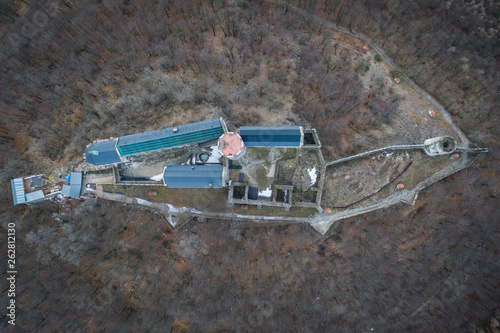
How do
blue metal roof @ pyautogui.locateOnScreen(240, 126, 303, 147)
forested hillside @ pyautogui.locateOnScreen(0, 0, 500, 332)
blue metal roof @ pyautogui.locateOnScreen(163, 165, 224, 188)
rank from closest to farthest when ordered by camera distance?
blue metal roof @ pyautogui.locateOnScreen(163, 165, 224, 188) → blue metal roof @ pyautogui.locateOnScreen(240, 126, 303, 147) → forested hillside @ pyautogui.locateOnScreen(0, 0, 500, 332)

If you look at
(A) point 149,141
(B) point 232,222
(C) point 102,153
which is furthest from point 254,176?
(C) point 102,153

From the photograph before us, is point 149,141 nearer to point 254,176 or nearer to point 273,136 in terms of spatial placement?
point 254,176

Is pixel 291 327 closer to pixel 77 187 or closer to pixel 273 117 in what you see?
pixel 273 117

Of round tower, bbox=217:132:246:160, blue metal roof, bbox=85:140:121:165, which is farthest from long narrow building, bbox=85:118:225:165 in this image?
round tower, bbox=217:132:246:160

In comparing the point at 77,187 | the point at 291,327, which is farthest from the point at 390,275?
the point at 77,187

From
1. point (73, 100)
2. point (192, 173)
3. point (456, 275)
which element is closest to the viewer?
point (192, 173)

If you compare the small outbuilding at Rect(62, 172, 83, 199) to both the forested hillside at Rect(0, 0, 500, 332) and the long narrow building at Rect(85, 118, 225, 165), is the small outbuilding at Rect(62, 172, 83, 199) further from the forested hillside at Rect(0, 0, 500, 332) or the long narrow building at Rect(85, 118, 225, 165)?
the long narrow building at Rect(85, 118, 225, 165)
